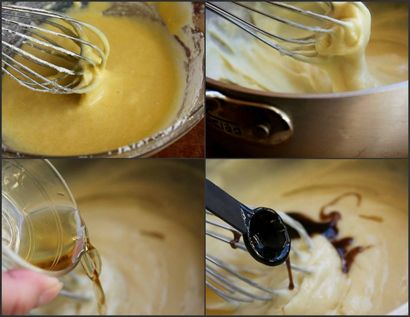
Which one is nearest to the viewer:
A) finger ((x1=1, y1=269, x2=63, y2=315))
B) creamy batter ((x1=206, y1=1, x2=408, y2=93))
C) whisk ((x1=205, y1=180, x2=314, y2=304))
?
finger ((x1=1, y1=269, x2=63, y2=315))

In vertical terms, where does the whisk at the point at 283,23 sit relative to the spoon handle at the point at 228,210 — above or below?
above

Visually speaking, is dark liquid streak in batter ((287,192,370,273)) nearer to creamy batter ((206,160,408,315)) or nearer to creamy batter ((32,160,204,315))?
creamy batter ((206,160,408,315))

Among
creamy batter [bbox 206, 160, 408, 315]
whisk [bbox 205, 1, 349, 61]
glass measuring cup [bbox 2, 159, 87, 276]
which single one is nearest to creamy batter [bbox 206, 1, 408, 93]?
whisk [bbox 205, 1, 349, 61]

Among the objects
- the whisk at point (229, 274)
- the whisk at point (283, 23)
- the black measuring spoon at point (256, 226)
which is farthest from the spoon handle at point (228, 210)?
the whisk at point (283, 23)

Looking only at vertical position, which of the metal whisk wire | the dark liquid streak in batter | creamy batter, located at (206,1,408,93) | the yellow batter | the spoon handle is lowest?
the metal whisk wire

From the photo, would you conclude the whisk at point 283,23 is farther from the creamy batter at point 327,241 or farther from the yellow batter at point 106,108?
the creamy batter at point 327,241

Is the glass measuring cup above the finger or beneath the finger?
above

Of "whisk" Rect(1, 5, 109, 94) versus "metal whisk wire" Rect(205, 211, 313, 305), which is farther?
"metal whisk wire" Rect(205, 211, 313, 305)
